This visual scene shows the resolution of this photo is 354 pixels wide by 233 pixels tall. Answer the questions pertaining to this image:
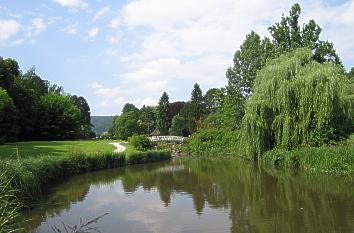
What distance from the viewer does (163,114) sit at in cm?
9600

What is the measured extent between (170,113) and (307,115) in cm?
7261

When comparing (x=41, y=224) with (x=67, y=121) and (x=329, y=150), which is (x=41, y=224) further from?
(x=67, y=121)

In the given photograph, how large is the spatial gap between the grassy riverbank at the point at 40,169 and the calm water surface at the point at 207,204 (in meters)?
0.78

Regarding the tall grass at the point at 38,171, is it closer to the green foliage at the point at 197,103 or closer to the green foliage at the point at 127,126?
the green foliage at the point at 197,103

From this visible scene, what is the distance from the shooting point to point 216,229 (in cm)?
1176

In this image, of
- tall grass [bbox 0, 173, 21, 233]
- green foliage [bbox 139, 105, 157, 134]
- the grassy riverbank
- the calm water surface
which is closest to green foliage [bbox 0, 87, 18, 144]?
the grassy riverbank

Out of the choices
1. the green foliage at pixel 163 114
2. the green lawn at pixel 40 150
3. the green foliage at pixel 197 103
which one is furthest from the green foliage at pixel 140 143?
the green foliage at pixel 163 114

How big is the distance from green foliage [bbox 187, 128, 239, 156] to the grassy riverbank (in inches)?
279

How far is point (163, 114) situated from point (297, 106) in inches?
2733

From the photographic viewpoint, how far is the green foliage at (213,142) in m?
48.2

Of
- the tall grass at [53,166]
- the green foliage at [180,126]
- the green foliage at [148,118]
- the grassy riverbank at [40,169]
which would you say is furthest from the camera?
the green foliage at [148,118]

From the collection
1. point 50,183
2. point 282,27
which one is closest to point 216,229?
point 50,183

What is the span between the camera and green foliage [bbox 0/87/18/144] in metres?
45.8

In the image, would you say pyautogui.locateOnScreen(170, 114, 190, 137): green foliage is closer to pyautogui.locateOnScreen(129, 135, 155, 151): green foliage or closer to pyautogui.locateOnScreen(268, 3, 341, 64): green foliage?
pyautogui.locateOnScreen(129, 135, 155, 151): green foliage
